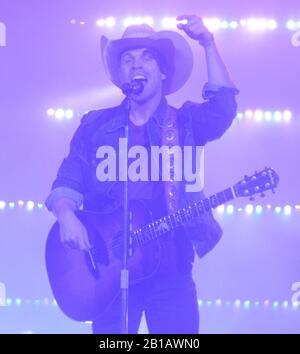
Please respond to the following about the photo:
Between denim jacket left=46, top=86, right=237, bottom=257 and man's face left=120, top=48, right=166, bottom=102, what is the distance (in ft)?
0.17

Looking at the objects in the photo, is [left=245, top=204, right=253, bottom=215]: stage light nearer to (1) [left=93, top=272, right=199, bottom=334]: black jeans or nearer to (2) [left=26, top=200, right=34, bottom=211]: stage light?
(1) [left=93, top=272, right=199, bottom=334]: black jeans

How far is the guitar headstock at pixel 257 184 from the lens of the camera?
198 cm

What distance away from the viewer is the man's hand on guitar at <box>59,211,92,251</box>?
1984mm

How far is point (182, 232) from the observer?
199cm

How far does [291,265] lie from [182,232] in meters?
0.35

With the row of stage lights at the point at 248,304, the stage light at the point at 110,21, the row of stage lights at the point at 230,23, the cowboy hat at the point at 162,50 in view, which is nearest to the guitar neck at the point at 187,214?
the row of stage lights at the point at 248,304

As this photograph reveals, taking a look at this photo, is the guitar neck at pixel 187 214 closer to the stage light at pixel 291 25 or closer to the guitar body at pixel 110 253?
the guitar body at pixel 110 253

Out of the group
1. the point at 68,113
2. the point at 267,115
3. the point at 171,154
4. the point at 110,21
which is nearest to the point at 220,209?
the point at 171,154

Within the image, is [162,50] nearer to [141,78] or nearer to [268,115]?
[141,78]

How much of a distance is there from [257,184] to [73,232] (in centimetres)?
58

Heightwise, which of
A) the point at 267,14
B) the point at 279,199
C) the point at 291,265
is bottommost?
the point at 291,265

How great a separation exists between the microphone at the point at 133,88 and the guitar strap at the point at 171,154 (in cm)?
11
